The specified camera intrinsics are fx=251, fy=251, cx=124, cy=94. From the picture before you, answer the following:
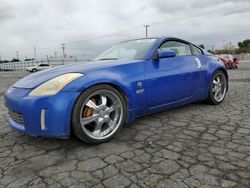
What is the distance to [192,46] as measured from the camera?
4543 millimetres

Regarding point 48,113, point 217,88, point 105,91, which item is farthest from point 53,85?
point 217,88

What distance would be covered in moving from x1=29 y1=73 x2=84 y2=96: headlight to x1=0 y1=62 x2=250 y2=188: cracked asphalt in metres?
0.67

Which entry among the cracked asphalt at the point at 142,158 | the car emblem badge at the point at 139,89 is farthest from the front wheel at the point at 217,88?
the car emblem badge at the point at 139,89

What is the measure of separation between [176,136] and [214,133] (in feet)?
1.68

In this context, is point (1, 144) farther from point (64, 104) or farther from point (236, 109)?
point (236, 109)

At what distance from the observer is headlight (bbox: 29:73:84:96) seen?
2.71m

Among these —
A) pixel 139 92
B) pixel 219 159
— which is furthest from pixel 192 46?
pixel 219 159

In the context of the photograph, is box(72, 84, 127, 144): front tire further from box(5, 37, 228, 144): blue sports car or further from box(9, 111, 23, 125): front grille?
box(9, 111, 23, 125): front grille

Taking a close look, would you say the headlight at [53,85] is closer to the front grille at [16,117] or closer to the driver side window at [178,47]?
the front grille at [16,117]

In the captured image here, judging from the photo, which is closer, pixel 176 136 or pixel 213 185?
pixel 213 185

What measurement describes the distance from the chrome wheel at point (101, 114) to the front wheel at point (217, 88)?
7.64ft

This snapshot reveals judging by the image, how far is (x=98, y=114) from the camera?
3.00 m

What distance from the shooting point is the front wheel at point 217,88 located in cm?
478

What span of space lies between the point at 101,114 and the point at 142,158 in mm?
769
